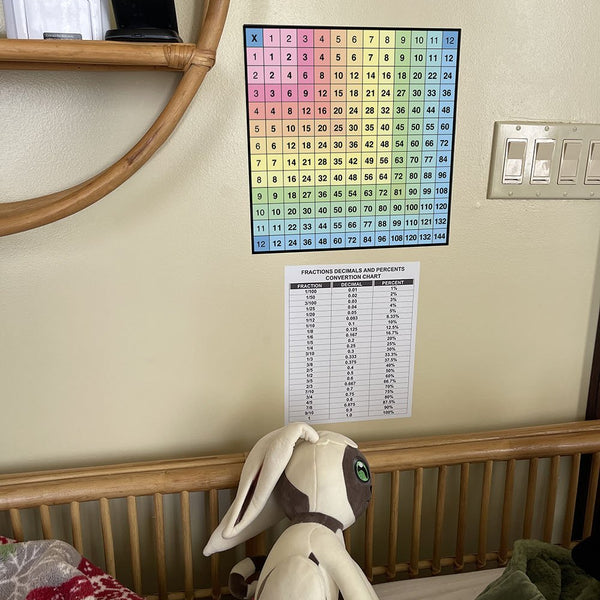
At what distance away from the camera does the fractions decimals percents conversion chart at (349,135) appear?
941mm

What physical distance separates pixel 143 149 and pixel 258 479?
1.78 ft

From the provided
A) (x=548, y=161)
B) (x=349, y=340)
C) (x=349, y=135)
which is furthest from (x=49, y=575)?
(x=548, y=161)

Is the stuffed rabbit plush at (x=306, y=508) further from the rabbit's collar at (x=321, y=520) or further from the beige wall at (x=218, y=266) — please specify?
the beige wall at (x=218, y=266)

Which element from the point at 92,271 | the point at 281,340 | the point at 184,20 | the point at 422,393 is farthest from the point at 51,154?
the point at 422,393

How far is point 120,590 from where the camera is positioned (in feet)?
2.89

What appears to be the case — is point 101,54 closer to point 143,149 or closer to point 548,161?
point 143,149

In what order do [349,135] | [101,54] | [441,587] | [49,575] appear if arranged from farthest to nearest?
[441,587]
[349,135]
[49,575]
[101,54]

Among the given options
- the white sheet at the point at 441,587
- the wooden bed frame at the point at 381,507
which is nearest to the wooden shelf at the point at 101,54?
the wooden bed frame at the point at 381,507

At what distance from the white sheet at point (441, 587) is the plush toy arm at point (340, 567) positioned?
0.32m

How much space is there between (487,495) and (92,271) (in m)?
0.89

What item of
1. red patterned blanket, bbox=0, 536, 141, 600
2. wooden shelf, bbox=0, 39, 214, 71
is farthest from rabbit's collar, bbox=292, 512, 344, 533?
wooden shelf, bbox=0, 39, 214, 71

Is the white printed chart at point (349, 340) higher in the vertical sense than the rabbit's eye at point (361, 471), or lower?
higher

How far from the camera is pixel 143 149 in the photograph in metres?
0.83

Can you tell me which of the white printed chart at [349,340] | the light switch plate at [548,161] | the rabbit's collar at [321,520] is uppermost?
the light switch plate at [548,161]
